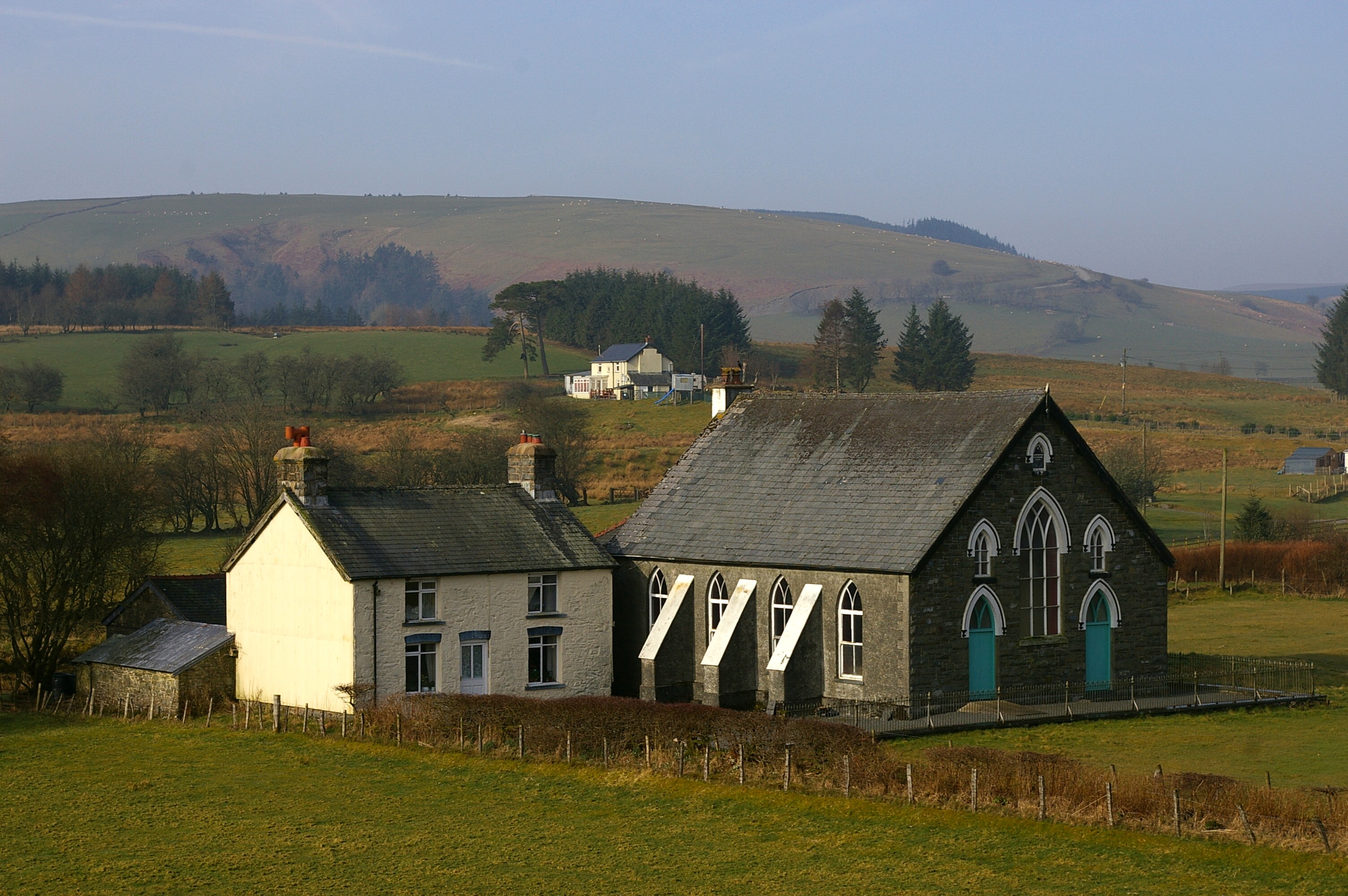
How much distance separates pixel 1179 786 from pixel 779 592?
15.5m

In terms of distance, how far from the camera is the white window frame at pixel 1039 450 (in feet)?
132

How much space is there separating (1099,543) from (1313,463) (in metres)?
72.8

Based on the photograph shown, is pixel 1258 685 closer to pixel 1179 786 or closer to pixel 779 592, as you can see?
pixel 779 592

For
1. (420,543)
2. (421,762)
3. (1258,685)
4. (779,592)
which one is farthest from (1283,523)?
(421,762)

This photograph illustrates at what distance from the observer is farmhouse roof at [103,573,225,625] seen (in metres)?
45.9

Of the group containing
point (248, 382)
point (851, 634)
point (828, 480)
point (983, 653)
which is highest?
point (248, 382)

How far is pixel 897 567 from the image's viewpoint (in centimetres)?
3769

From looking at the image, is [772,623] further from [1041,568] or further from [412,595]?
[412,595]

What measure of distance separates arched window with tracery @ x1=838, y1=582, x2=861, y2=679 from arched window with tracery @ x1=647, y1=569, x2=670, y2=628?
19.3 feet

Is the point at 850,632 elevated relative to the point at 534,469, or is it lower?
lower

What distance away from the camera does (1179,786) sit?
26.5 m

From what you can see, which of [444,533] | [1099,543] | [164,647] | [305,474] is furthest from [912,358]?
[305,474]

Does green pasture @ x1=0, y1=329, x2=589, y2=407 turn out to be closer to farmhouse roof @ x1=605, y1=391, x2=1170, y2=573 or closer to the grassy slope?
farmhouse roof @ x1=605, y1=391, x2=1170, y2=573

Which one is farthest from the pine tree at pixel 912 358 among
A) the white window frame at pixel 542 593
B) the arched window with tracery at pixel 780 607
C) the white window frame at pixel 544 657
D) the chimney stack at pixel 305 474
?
the chimney stack at pixel 305 474
